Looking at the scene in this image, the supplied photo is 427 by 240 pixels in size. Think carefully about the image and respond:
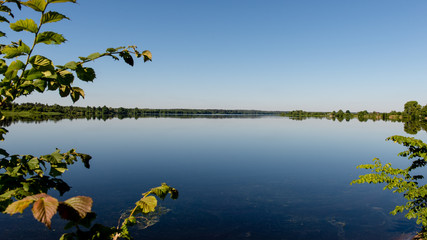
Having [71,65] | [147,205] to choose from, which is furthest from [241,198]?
[71,65]

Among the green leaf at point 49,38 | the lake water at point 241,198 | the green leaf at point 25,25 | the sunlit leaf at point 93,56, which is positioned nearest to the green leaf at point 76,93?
the sunlit leaf at point 93,56

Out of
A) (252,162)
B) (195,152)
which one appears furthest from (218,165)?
(195,152)

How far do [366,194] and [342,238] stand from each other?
10561 millimetres

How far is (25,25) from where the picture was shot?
2139mm

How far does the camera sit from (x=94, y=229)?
2.36 metres

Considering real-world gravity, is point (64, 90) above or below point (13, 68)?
below

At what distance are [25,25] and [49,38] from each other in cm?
20

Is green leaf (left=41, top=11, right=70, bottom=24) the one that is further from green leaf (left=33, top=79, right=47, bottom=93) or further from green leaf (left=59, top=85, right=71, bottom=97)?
green leaf (left=59, top=85, right=71, bottom=97)

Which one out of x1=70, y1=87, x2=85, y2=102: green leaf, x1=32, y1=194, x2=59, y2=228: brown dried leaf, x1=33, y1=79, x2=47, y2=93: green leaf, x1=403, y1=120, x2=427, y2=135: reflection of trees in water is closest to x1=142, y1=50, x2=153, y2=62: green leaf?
x1=70, y1=87, x2=85, y2=102: green leaf

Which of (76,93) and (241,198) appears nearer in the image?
(76,93)

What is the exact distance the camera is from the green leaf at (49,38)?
2197 millimetres

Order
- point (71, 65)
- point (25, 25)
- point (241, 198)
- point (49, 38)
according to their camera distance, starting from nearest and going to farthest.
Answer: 1. point (25, 25)
2. point (49, 38)
3. point (71, 65)
4. point (241, 198)

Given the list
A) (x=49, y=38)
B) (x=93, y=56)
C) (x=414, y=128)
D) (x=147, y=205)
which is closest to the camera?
(x=49, y=38)

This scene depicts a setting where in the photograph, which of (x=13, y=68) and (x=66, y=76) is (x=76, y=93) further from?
(x=13, y=68)
